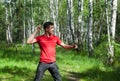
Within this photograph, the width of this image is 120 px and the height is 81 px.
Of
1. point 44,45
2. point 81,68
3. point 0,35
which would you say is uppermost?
point 44,45

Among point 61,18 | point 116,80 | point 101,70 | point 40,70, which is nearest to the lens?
point 40,70

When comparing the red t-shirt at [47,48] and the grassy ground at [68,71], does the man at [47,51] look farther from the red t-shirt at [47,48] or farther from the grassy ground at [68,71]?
the grassy ground at [68,71]

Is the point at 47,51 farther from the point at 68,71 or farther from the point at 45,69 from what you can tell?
the point at 68,71

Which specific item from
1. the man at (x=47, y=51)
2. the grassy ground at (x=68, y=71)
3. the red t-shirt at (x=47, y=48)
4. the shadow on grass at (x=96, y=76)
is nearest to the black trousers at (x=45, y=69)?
the man at (x=47, y=51)

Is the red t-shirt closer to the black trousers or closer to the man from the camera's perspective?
the man

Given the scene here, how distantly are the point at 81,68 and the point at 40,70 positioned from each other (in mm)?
7760

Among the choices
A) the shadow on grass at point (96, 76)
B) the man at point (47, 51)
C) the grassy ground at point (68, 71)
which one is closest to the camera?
the man at point (47, 51)

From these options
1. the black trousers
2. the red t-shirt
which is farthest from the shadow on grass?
the red t-shirt

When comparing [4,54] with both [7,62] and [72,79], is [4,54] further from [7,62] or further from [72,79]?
[72,79]

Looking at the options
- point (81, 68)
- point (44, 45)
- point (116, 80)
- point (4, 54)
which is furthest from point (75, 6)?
point (44, 45)

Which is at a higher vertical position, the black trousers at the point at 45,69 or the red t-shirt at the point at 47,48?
the red t-shirt at the point at 47,48

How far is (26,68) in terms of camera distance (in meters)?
14.6

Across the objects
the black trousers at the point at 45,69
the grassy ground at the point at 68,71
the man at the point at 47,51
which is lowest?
the grassy ground at the point at 68,71

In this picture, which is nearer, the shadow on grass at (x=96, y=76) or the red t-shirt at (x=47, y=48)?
the red t-shirt at (x=47, y=48)
